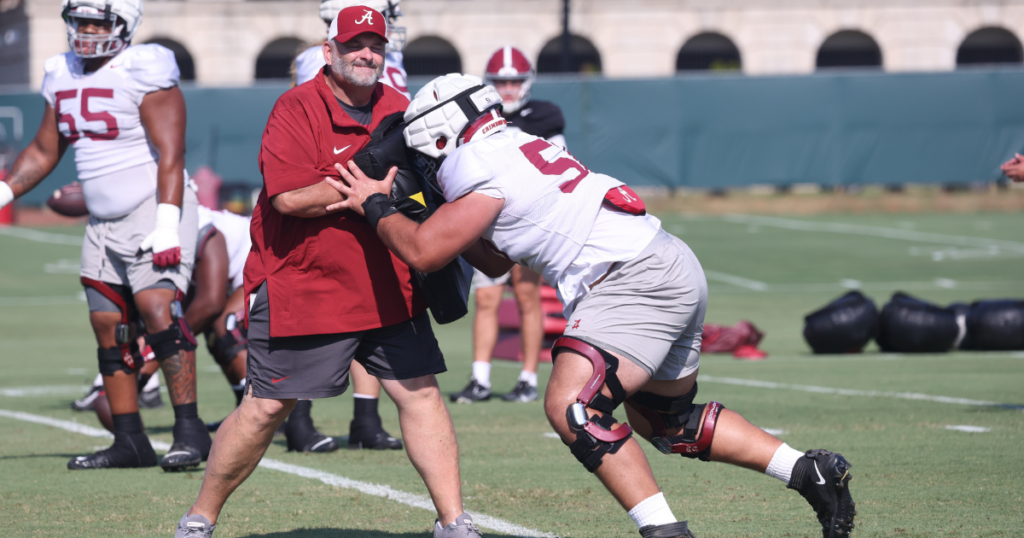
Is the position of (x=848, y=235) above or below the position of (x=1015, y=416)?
below

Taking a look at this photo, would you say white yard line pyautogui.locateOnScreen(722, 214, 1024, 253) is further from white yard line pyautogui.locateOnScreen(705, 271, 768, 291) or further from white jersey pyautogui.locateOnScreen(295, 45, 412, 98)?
white jersey pyautogui.locateOnScreen(295, 45, 412, 98)

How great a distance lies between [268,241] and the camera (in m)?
4.40

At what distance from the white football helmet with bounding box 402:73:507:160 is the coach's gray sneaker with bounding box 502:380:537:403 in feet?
15.0

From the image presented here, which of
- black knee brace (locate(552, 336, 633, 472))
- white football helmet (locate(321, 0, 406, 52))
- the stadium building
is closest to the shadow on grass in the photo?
black knee brace (locate(552, 336, 633, 472))

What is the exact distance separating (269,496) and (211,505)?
1.15 meters

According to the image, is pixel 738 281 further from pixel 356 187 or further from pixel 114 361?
pixel 356 187

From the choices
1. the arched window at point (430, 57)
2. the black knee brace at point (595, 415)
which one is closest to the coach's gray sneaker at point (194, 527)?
the black knee brace at point (595, 415)

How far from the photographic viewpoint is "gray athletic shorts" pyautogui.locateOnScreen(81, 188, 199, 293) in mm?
5992

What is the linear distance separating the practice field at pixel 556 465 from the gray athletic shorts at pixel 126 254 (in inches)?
37.3

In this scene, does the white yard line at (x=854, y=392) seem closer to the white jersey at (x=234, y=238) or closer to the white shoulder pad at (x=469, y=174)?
the white jersey at (x=234, y=238)

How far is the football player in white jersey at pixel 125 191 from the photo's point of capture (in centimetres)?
596

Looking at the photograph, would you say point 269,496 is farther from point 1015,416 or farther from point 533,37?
point 533,37

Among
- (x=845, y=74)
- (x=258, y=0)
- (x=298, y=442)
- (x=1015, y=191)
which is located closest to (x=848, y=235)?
(x=845, y=74)

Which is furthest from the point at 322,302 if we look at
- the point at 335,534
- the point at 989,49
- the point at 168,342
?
the point at 989,49
